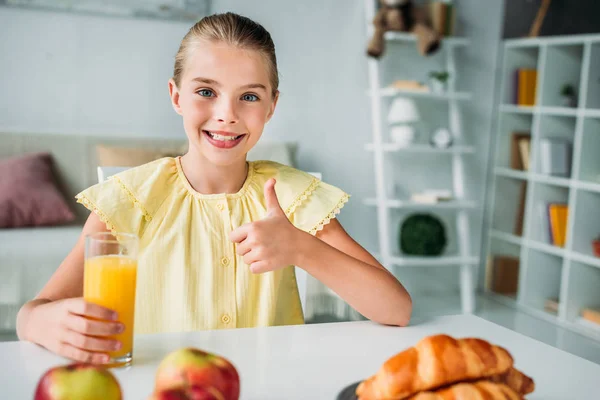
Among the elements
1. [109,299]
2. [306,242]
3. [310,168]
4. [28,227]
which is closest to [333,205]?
[306,242]

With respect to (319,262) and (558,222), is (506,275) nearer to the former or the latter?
(558,222)

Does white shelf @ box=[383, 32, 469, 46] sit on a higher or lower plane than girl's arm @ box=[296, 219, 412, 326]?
higher

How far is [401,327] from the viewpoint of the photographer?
104cm

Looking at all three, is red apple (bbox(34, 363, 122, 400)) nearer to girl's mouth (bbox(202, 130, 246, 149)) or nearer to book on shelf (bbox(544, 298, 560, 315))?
girl's mouth (bbox(202, 130, 246, 149))

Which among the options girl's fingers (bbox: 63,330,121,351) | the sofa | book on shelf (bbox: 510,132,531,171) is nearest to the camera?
girl's fingers (bbox: 63,330,121,351)

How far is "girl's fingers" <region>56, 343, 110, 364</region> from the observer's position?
764 mm

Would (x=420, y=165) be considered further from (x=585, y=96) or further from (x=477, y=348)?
(x=477, y=348)

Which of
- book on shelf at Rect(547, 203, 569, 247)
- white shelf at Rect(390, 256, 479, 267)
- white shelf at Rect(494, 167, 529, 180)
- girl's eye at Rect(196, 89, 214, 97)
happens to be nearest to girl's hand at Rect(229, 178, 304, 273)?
girl's eye at Rect(196, 89, 214, 97)

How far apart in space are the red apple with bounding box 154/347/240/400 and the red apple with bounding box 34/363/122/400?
0.05 metres

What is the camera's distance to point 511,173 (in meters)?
4.12

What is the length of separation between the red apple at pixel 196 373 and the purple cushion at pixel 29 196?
261 cm

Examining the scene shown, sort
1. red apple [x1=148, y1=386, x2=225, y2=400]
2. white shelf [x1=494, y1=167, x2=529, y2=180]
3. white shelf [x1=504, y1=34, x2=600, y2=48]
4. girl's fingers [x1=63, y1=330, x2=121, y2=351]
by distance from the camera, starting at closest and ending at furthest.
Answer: red apple [x1=148, y1=386, x2=225, y2=400] → girl's fingers [x1=63, y1=330, x2=121, y2=351] → white shelf [x1=504, y1=34, x2=600, y2=48] → white shelf [x1=494, y1=167, x2=529, y2=180]

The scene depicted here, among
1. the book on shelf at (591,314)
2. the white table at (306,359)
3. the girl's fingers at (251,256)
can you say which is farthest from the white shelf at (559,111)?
the girl's fingers at (251,256)

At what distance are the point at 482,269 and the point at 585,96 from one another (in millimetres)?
1380
